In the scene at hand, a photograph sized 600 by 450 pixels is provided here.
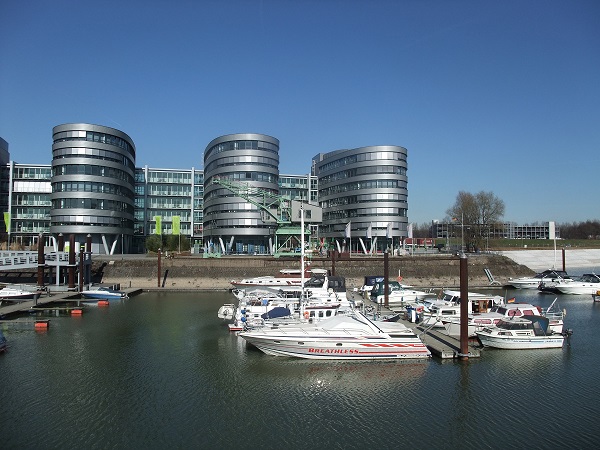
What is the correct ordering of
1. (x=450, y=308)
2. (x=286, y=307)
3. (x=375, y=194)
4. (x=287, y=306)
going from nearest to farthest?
(x=286, y=307), (x=287, y=306), (x=450, y=308), (x=375, y=194)

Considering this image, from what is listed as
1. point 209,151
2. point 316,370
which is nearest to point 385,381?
point 316,370

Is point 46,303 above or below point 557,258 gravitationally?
below

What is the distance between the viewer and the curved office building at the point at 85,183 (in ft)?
303

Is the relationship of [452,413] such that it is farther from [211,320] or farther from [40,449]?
[211,320]

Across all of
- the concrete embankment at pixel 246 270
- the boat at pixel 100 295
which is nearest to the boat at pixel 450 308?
the concrete embankment at pixel 246 270

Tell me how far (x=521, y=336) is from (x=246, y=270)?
50.3 meters

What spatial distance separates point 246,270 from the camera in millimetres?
76062

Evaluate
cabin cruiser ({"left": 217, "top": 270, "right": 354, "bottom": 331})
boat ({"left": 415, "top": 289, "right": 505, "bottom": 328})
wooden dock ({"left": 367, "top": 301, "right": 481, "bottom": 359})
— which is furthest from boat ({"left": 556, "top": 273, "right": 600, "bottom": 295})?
wooden dock ({"left": 367, "top": 301, "right": 481, "bottom": 359})

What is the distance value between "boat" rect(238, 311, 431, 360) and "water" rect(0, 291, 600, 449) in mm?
597

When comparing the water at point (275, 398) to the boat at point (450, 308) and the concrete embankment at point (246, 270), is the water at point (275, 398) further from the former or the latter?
the concrete embankment at point (246, 270)

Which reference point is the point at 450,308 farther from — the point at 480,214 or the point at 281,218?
the point at 480,214

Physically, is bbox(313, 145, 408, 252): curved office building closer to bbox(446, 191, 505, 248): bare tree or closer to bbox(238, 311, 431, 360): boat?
bbox(446, 191, 505, 248): bare tree

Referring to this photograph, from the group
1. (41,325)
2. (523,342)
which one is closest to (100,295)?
(41,325)

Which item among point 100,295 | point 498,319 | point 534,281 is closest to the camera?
point 498,319
